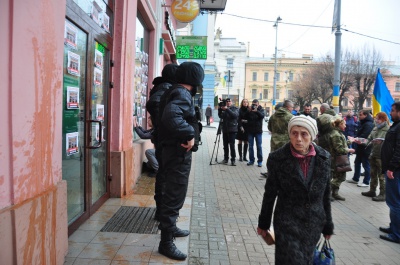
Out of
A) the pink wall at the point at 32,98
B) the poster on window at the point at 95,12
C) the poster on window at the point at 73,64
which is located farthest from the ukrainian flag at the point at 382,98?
the pink wall at the point at 32,98

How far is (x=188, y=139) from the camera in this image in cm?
314

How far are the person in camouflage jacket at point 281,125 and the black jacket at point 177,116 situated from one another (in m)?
4.45

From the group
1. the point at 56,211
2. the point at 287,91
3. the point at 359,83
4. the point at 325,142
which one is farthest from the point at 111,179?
the point at 287,91

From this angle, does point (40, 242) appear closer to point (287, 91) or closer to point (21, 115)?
point (21, 115)

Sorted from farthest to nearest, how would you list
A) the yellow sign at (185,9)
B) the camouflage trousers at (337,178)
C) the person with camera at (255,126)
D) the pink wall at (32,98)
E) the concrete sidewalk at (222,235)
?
the person with camera at (255,126) → the yellow sign at (185,9) → the camouflage trousers at (337,178) → the concrete sidewalk at (222,235) → the pink wall at (32,98)

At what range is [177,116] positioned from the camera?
3104mm

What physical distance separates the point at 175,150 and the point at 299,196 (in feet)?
4.40

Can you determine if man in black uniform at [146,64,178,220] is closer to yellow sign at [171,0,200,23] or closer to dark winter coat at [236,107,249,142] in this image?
yellow sign at [171,0,200,23]

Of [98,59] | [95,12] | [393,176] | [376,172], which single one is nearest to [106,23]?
[95,12]

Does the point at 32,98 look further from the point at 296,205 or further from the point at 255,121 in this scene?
the point at 255,121

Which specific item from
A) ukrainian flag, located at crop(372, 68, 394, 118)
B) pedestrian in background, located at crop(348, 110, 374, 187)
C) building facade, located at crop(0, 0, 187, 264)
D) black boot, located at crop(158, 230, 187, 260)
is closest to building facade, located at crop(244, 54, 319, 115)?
pedestrian in background, located at crop(348, 110, 374, 187)

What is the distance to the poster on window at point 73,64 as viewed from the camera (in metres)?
3.50

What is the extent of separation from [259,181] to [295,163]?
5.48 meters

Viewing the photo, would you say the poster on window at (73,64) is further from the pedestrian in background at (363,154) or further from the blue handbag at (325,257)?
the pedestrian in background at (363,154)
